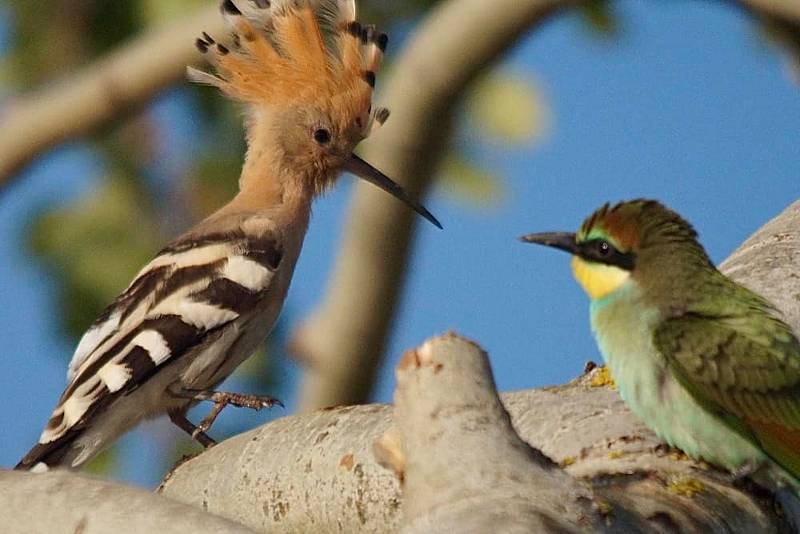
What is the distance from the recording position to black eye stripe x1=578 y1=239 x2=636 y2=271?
9.52ft

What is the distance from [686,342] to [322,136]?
224 centimetres

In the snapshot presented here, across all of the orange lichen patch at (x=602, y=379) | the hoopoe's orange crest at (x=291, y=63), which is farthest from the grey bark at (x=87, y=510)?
the hoopoe's orange crest at (x=291, y=63)

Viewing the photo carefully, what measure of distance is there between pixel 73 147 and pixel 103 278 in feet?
2.53

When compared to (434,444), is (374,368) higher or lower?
higher

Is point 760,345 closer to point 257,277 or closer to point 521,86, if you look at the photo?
point 257,277

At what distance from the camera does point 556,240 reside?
2.96 meters

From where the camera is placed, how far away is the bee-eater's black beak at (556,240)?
2938 millimetres

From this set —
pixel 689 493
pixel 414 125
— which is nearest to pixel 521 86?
pixel 414 125

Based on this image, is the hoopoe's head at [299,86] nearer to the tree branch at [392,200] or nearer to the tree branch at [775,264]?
the tree branch at [392,200]

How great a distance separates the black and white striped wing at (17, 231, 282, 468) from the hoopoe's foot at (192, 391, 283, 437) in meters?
0.16

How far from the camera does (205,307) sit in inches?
160

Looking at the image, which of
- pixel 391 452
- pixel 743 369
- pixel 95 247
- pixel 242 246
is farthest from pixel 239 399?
pixel 95 247

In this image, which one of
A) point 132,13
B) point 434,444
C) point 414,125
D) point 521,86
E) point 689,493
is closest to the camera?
point 434,444

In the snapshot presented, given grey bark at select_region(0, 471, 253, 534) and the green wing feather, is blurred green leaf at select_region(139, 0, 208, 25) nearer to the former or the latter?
the green wing feather
